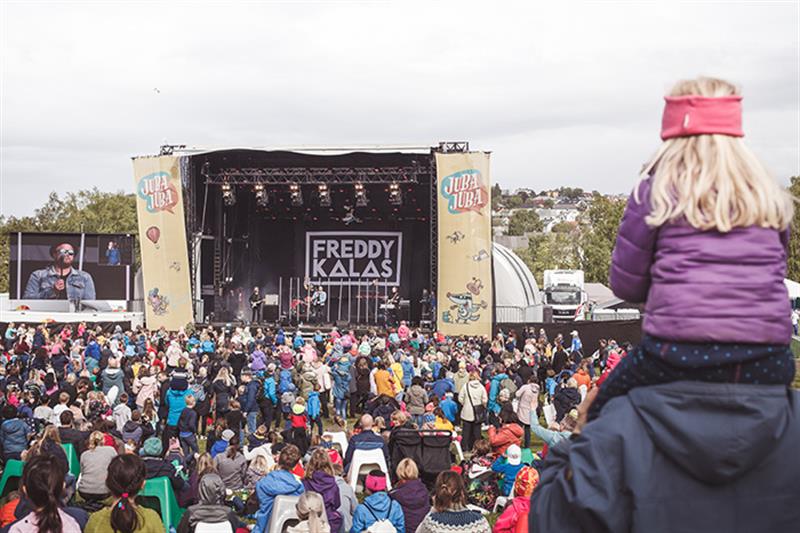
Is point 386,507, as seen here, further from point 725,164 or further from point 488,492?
point 725,164

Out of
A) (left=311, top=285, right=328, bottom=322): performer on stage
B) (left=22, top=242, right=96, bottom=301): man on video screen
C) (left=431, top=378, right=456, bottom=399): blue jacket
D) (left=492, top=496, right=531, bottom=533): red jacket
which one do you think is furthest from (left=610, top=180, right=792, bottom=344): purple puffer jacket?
(left=22, top=242, right=96, bottom=301): man on video screen

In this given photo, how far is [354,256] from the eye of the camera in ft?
114

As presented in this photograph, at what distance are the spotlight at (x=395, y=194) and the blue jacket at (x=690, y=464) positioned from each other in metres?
27.7

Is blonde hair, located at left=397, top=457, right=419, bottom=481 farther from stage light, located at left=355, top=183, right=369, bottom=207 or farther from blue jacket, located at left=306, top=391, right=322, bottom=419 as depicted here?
stage light, located at left=355, top=183, right=369, bottom=207

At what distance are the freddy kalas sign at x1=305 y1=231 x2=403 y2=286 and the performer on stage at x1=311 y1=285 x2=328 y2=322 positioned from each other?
75 cm

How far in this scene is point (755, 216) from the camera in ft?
5.21

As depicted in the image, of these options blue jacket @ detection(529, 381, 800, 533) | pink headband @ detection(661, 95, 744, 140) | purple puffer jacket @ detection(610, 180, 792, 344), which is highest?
pink headband @ detection(661, 95, 744, 140)

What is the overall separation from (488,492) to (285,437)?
3.55 m

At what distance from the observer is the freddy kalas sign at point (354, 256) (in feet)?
113

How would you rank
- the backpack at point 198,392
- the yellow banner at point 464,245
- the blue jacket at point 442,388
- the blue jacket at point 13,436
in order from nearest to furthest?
the blue jacket at point 13,436
the backpack at point 198,392
the blue jacket at point 442,388
the yellow banner at point 464,245

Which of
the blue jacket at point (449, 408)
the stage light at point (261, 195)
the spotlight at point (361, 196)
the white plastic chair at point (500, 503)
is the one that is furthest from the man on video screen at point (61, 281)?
the white plastic chair at point (500, 503)

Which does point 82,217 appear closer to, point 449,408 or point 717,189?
point 449,408

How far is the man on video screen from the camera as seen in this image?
3462 centimetres

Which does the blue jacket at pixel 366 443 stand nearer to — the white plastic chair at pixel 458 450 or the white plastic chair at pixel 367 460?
the white plastic chair at pixel 367 460
